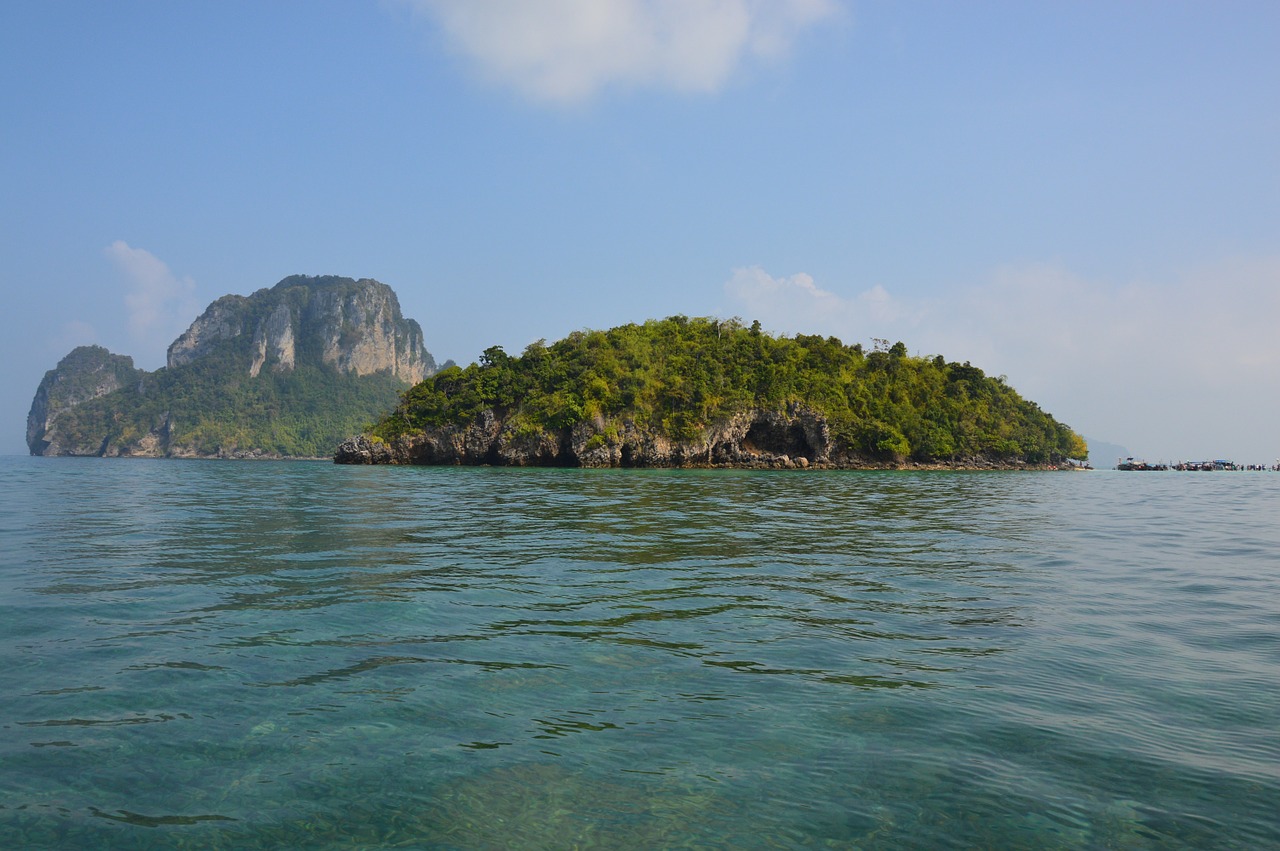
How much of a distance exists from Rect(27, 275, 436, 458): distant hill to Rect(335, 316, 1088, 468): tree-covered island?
95.1m

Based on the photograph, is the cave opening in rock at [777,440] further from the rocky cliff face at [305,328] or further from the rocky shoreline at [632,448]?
the rocky cliff face at [305,328]

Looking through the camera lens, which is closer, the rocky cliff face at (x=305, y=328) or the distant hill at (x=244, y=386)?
the distant hill at (x=244, y=386)

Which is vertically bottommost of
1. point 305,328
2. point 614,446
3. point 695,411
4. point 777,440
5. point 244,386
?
point 614,446

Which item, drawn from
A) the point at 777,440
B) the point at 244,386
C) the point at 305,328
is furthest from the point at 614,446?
the point at 305,328

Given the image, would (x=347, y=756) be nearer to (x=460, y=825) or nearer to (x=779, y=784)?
(x=460, y=825)

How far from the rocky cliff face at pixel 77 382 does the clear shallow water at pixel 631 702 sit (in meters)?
219

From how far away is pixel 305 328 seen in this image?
613 ft

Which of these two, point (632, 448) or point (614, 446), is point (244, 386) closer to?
point (614, 446)

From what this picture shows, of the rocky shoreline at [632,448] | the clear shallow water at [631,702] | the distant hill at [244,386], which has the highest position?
the distant hill at [244,386]

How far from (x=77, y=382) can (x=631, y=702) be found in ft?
794

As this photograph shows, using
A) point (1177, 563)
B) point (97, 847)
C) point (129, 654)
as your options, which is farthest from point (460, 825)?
point (1177, 563)

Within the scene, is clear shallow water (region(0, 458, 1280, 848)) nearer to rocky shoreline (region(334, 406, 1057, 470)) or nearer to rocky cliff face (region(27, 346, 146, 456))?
rocky shoreline (region(334, 406, 1057, 470))

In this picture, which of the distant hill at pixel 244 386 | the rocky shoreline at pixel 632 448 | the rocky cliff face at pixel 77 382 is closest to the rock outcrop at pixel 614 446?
the rocky shoreline at pixel 632 448

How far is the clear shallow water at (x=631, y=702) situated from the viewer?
3.36 metres
